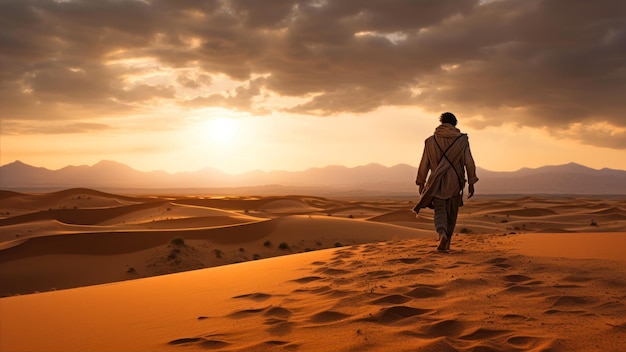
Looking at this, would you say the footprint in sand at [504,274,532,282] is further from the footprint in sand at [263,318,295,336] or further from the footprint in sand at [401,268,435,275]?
the footprint in sand at [263,318,295,336]

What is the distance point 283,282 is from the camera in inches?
245

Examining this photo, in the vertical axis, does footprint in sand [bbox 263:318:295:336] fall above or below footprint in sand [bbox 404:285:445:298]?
below

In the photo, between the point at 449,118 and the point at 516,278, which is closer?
the point at 516,278

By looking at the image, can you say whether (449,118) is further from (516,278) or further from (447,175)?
(516,278)

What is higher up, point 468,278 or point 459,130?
point 459,130

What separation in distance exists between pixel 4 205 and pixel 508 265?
41.1 metres

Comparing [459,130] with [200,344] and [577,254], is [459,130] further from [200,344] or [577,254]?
[200,344]

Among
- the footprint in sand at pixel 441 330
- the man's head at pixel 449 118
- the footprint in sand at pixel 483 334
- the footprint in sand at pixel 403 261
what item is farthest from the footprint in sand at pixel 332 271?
the man's head at pixel 449 118

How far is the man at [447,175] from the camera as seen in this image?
7.94 meters

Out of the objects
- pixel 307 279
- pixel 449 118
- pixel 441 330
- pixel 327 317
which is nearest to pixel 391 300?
pixel 327 317

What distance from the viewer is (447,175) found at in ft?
26.1

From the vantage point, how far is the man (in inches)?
313

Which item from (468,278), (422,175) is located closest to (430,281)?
(468,278)

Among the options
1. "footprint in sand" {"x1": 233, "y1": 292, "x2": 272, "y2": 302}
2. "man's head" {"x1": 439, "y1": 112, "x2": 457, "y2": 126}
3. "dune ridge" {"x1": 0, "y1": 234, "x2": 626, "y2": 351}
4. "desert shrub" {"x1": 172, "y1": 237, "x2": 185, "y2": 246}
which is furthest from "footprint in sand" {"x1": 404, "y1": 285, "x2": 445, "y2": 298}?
"desert shrub" {"x1": 172, "y1": 237, "x2": 185, "y2": 246}
